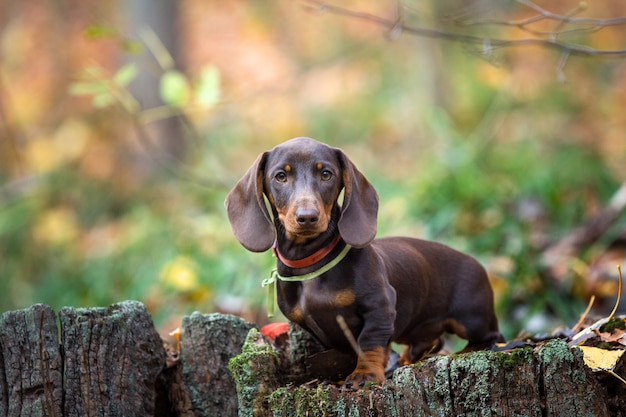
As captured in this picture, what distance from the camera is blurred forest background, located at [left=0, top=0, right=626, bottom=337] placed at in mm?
6793

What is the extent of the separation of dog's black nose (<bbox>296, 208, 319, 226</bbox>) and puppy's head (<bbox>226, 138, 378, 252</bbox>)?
0.04 meters

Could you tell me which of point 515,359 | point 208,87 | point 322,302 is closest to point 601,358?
point 515,359

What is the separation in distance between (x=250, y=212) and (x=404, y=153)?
349 inches

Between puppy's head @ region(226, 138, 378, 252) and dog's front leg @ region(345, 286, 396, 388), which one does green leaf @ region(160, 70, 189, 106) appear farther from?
dog's front leg @ region(345, 286, 396, 388)

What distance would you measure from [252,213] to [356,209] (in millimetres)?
452

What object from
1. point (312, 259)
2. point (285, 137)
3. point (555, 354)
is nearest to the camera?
point (555, 354)

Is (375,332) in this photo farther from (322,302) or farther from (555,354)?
(555,354)

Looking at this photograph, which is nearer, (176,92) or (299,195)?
(299,195)

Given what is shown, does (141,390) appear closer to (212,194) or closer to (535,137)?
(212,194)

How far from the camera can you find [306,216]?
10.8 ft

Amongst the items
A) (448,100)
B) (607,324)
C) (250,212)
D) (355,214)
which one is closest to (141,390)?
(250,212)

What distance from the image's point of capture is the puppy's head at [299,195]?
135 inches

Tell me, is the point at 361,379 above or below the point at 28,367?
below

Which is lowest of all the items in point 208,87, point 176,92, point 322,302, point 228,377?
point 228,377
